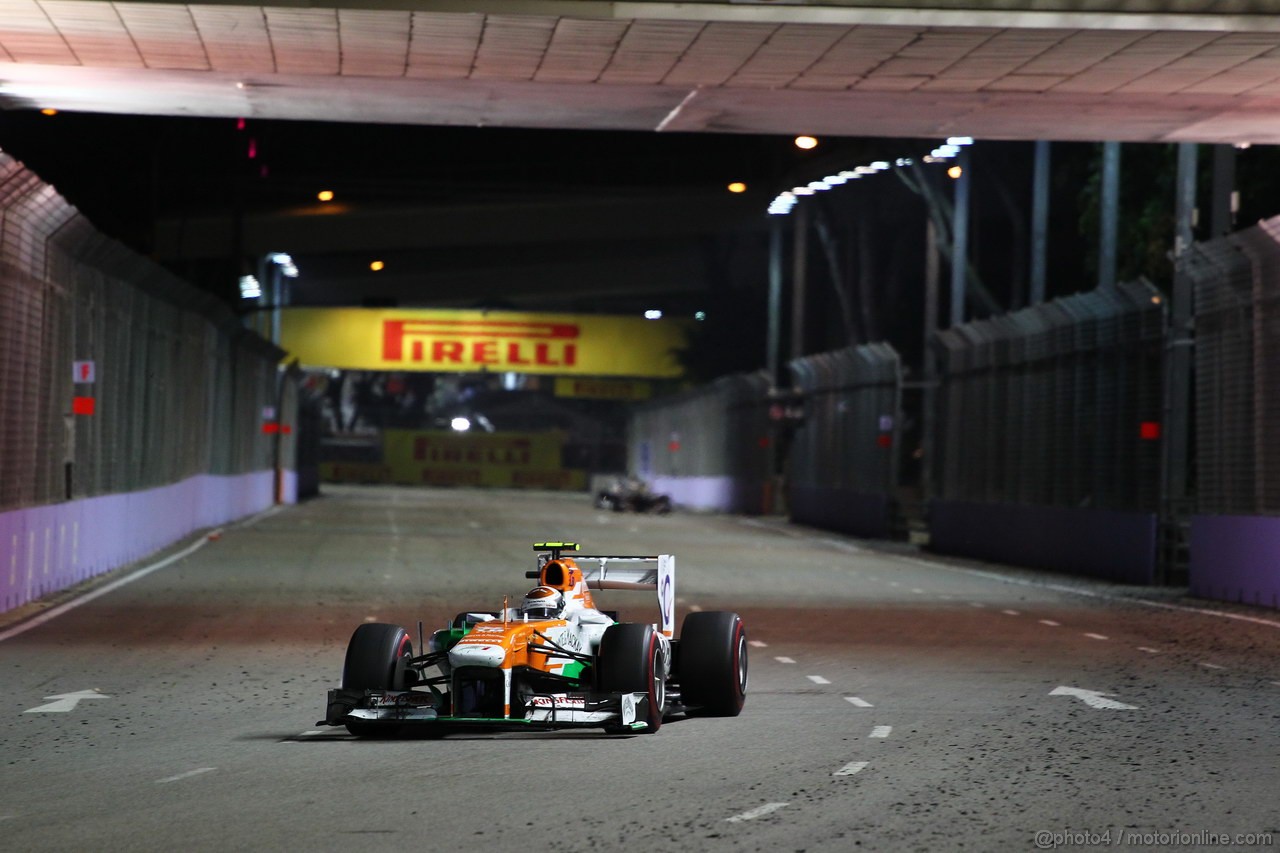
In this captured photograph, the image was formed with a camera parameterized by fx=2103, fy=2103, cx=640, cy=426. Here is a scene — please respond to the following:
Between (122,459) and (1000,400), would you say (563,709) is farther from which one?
(1000,400)

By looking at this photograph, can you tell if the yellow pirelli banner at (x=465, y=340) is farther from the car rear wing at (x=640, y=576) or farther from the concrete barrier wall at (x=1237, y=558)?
the car rear wing at (x=640, y=576)

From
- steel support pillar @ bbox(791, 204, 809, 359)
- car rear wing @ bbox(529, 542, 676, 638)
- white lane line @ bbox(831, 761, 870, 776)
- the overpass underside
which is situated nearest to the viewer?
white lane line @ bbox(831, 761, 870, 776)

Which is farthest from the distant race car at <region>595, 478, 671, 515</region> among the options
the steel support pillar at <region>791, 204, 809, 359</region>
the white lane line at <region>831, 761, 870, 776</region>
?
the white lane line at <region>831, 761, 870, 776</region>

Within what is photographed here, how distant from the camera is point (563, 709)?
11.4 meters

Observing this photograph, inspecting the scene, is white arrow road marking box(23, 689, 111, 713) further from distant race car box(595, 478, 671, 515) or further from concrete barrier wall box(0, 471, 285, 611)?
distant race car box(595, 478, 671, 515)

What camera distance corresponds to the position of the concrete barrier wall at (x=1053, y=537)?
97.9ft

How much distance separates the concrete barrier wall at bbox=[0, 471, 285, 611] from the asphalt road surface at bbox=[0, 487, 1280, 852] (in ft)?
2.28

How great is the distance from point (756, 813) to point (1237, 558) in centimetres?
1799

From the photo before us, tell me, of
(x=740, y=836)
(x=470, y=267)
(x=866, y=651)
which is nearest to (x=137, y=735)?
(x=740, y=836)

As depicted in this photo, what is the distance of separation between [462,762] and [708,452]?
211 ft

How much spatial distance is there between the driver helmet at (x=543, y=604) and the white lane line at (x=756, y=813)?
303 cm

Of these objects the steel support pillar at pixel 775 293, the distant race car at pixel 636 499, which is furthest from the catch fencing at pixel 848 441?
the steel support pillar at pixel 775 293

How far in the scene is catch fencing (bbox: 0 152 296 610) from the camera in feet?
71.2

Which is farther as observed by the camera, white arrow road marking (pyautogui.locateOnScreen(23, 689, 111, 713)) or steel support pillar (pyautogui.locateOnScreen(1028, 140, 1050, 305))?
steel support pillar (pyautogui.locateOnScreen(1028, 140, 1050, 305))
